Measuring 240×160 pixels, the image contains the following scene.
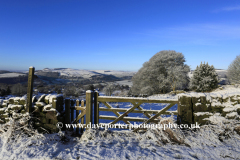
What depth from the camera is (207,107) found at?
13.8 ft

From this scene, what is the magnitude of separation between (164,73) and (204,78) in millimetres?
6358

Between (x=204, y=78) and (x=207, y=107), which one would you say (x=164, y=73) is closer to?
(x=204, y=78)

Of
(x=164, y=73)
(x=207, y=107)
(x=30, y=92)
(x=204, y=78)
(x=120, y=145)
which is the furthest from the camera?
(x=164, y=73)

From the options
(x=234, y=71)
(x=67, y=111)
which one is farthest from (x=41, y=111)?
(x=234, y=71)

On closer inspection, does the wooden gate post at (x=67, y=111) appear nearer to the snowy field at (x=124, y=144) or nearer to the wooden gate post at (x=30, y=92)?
the snowy field at (x=124, y=144)

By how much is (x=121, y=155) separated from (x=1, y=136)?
12.1ft

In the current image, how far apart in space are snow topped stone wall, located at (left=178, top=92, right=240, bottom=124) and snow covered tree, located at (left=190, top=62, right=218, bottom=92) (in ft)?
65.1

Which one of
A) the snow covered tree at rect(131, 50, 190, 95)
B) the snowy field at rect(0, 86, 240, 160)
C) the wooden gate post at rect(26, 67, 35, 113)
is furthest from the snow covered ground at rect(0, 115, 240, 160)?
the snow covered tree at rect(131, 50, 190, 95)

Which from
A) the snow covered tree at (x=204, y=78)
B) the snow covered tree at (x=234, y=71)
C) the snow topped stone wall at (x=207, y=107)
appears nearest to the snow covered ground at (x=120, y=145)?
the snow topped stone wall at (x=207, y=107)

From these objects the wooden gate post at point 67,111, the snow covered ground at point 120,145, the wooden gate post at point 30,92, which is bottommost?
the snow covered ground at point 120,145

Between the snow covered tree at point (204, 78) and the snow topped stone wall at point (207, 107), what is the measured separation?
65.1ft

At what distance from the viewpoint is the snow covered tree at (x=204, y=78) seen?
69.9 ft

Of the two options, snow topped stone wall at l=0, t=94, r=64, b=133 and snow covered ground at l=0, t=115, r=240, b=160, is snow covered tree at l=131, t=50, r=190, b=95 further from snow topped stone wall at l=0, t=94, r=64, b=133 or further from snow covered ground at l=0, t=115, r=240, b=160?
snow topped stone wall at l=0, t=94, r=64, b=133

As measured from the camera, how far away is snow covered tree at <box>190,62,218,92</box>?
21312 millimetres
